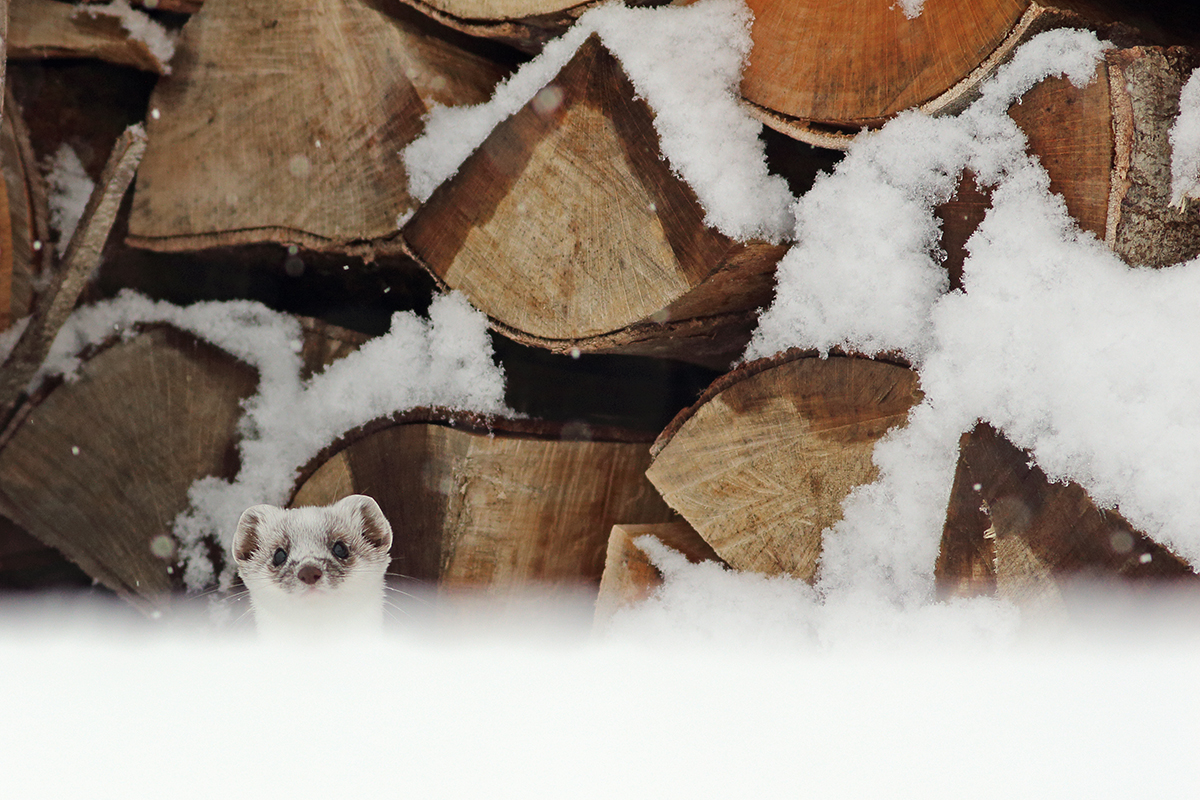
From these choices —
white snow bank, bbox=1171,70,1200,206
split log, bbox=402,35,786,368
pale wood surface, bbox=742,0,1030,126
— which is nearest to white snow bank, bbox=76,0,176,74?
split log, bbox=402,35,786,368

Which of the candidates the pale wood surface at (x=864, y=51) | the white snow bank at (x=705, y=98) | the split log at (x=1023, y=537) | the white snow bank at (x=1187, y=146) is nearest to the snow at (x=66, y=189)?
the white snow bank at (x=705, y=98)

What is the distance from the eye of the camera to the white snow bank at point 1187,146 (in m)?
0.96

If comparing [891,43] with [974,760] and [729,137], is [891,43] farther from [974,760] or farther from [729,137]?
[974,760]

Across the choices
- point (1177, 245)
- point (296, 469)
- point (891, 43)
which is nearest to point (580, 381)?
point (296, 469)

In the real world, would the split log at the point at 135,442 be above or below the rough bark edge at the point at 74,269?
below

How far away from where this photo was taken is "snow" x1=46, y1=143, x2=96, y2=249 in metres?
1.90

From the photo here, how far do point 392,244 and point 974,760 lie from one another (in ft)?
4.05

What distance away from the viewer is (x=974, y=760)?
1.05 m

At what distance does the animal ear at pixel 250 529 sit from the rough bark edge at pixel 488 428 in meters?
0.17

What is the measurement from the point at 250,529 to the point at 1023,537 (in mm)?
1370

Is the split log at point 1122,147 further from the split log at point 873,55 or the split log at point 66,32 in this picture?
the split log at point 66,32

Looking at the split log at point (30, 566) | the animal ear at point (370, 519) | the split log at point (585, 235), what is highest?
the split log at point (585, 235)

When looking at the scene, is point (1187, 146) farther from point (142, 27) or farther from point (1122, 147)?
point (142, 27)

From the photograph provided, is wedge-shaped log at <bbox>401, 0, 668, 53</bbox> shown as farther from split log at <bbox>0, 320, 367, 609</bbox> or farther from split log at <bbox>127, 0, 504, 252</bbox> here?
split log at <bbox>0, 320, 367, 609</bbox>
